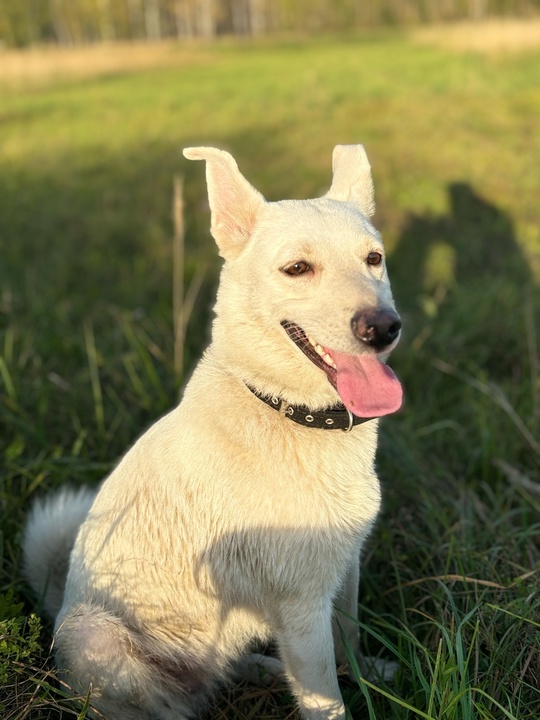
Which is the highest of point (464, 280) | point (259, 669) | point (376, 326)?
point (376, 326)

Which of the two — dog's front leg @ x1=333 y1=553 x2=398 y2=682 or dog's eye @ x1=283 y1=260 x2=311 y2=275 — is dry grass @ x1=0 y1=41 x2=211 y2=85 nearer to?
dog's eye @ x1=283 y1=260 x2=311 y2=275

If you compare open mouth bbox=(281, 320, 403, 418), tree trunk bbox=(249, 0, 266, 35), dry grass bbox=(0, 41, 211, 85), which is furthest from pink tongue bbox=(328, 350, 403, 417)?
tree trunk bbox=(249, 0, 266, 35)

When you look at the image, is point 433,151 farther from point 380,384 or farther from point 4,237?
point 380,384

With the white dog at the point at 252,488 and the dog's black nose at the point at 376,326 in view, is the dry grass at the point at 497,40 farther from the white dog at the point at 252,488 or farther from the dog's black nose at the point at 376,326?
the dog's black nose at the point at 376,326

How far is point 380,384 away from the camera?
90.8 inches

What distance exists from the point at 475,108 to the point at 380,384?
42.7 feet

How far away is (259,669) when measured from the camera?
9.14ft

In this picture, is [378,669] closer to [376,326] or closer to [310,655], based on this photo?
[310,655]

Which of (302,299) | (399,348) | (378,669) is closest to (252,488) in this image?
(302,299)

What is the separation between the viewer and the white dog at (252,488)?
7.55 feet

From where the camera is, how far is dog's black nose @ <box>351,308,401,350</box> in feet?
7.02

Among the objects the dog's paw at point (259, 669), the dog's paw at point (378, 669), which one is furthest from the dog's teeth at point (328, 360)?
the dog's paw at point (259, 669)

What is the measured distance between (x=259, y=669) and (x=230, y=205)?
1.88 metres

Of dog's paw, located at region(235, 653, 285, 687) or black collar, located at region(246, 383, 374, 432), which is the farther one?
dog's paw, located at region(235, 653, 285, 687)
